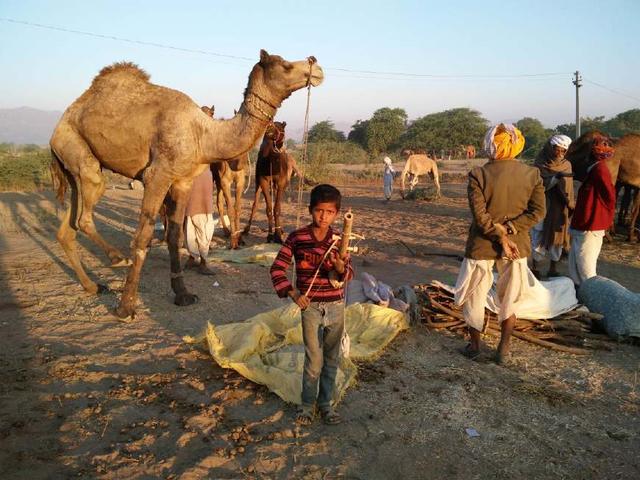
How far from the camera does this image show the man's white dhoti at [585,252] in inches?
228

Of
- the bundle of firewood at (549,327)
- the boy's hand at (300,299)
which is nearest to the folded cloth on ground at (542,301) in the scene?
the bundle of firewood at (549,327)

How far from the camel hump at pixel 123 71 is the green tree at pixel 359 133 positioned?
150ft

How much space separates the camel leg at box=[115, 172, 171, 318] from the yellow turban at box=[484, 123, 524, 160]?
339 cm

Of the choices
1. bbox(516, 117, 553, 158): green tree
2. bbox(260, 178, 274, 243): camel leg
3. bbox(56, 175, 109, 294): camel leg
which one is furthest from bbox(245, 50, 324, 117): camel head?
bbox(516, 117, 553, 158): green tree

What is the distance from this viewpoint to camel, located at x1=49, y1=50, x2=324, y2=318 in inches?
202

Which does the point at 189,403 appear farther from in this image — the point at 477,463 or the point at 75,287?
the point at 75,287

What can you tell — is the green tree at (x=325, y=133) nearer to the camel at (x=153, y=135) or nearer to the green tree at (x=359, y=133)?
the green tree at (x=359, y=133)

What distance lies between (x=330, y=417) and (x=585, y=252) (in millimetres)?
4213

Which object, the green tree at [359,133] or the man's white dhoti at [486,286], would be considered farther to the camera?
the green tree at [359,133]

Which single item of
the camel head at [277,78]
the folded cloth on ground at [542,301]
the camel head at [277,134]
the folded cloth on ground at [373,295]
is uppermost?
the camel head at [277,78]

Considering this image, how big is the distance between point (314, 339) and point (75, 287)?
4.44m

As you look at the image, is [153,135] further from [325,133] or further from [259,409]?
[325,133]

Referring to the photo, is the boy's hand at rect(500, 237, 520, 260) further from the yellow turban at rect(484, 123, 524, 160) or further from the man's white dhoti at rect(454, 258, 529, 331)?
the yellow turban at rect(484, 123, 524, 160)

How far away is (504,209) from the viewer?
4.11 meters
